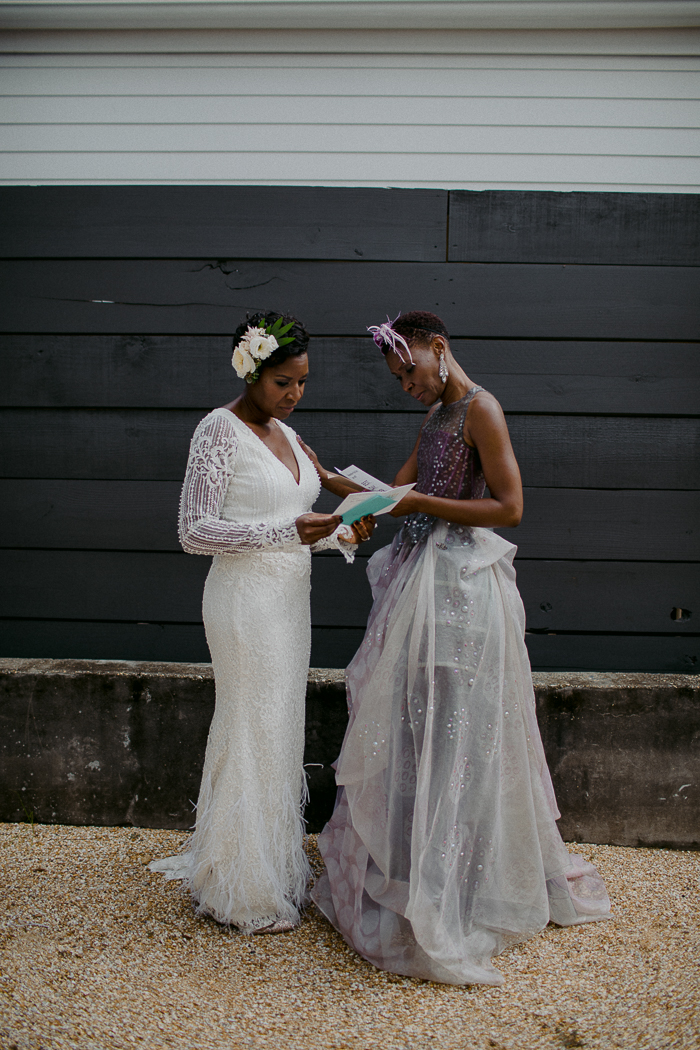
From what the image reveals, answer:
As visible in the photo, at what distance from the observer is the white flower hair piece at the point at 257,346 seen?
89.2 inches

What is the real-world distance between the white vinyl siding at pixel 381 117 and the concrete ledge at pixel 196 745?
88.3 inches

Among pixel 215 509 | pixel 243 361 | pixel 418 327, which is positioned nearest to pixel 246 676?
pixel 215 509

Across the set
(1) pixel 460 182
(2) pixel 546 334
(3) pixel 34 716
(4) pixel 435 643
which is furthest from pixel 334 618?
(1) pixel 460 182

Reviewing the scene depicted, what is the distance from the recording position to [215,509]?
2287 millimetres

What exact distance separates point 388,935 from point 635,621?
1830 mm

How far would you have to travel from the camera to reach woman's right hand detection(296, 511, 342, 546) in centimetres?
217

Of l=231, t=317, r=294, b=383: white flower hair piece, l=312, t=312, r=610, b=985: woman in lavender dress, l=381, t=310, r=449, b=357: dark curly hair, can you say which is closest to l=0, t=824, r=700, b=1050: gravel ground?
l=312, t=312, r=610, b=985: woman in lavender dress

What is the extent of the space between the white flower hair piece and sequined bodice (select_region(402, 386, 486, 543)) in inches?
22.3

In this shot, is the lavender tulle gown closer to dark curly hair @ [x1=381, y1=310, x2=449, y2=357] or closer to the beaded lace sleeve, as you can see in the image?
dark curly hair @ [x1=381, y1=310, x2=449, y2=357]

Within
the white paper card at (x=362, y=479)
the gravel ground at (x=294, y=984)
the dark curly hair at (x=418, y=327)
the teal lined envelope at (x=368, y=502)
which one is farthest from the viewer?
the dark curly hair at (x=418, y=327)

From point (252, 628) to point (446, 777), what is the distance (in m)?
0.77

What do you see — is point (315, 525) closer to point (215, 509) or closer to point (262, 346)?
point (215, 509)

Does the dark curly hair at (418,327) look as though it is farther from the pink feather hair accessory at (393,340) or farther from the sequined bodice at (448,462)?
the sequined bodice at (448,462)

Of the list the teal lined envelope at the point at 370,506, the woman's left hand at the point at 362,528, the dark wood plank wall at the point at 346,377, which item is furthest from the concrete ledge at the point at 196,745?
the teal lined envelope at the point at 370,506
